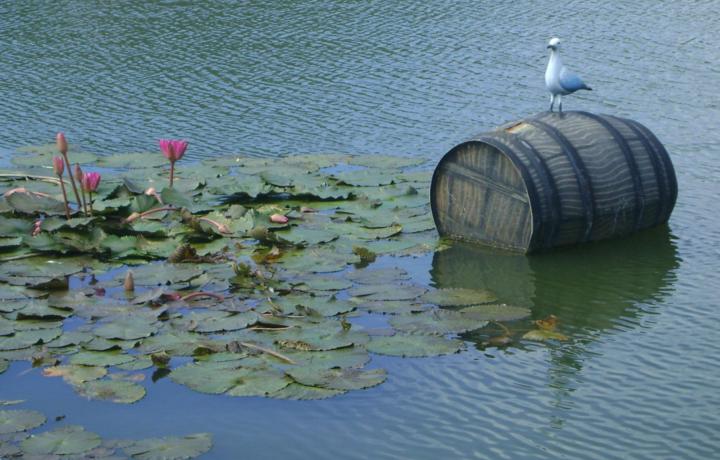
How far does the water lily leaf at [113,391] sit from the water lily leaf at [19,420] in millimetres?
305

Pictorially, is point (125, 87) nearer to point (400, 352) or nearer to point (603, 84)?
point (603, 84)

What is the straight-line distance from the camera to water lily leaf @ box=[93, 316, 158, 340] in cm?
600

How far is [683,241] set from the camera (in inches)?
314

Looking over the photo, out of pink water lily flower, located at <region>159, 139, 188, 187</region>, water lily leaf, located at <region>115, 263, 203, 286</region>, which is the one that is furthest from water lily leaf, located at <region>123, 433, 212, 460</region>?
pink water lily flower, located at <region>159, 139, 188, 187</region>

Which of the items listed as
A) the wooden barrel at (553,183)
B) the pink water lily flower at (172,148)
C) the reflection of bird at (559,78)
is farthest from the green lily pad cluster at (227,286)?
the reflection of bird at (559,78)

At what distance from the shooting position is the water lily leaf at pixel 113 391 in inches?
211

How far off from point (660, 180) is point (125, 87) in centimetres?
756

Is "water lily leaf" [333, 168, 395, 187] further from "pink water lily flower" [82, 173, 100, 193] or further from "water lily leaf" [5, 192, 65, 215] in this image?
"water lily leaf" [5, 192, 65, 215]

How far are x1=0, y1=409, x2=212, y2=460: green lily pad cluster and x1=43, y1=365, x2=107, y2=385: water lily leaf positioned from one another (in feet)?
1.68

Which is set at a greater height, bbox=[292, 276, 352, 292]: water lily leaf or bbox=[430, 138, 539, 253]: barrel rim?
bbox=[430, 138, 539, 253]: barrel rim

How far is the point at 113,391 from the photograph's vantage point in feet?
17.8

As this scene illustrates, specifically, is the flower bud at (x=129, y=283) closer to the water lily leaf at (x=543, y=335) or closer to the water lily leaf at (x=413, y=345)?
the water lily leaf at (x=413, y=345)

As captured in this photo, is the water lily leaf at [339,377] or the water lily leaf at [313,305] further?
the water lily leaf at [313,305]

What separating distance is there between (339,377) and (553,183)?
253 centimetres
